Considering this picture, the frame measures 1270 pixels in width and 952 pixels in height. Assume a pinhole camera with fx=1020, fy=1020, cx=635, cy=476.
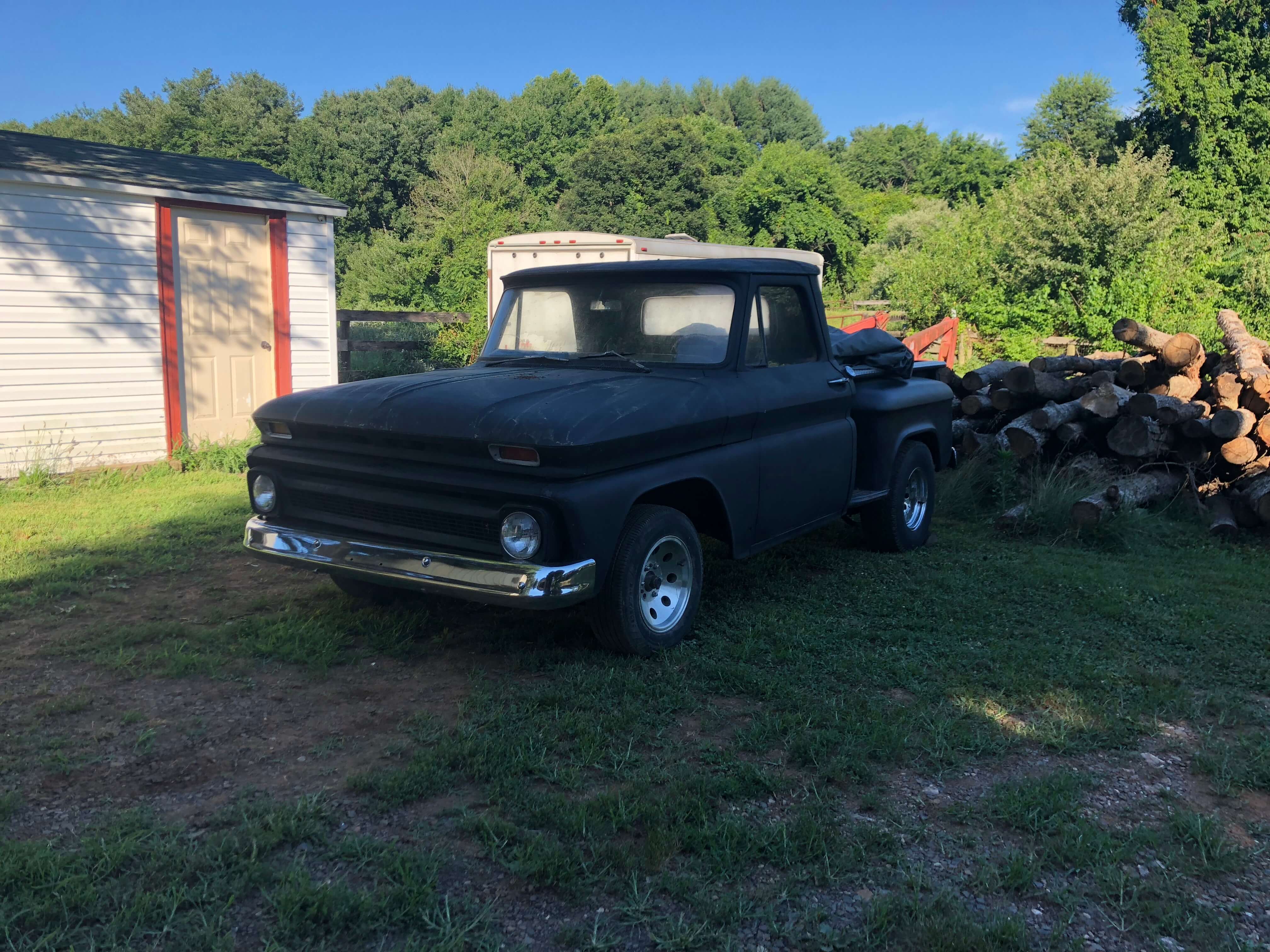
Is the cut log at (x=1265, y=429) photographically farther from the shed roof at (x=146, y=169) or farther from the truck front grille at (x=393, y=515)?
the shed roof at (x=146, y=169)

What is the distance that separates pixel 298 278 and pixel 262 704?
8.04 m

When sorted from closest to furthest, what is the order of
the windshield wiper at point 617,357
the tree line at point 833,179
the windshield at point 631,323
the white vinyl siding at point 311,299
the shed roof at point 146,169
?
1. the windshield wiper at point 617,357
2. the windshield at point 631,323
3. the shed roof at point 146,169
4. the white vinyl siding at point 311,299
5. the tree line at point 833,179

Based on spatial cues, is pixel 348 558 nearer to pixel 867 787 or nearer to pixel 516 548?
pixel 516 548

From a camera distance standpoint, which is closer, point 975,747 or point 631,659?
point 975,747

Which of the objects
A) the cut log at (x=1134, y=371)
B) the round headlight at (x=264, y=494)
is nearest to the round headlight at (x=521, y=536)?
the round headlight at (x=264, y=494)

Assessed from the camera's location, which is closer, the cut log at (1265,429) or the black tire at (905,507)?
the black tire at (905,507)

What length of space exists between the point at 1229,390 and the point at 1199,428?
71 cm

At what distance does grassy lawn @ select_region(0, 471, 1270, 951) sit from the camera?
2906 millimetres

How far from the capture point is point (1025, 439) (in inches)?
353

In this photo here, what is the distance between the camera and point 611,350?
5.70 m

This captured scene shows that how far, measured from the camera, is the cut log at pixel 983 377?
10.3 metres

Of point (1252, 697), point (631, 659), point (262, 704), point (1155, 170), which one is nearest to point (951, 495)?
point (1252, 697)

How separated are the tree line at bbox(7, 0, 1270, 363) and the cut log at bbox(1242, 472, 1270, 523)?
1244 centimetres

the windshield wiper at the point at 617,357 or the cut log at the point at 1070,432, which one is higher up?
the windshield wiper at the point at 617,357
